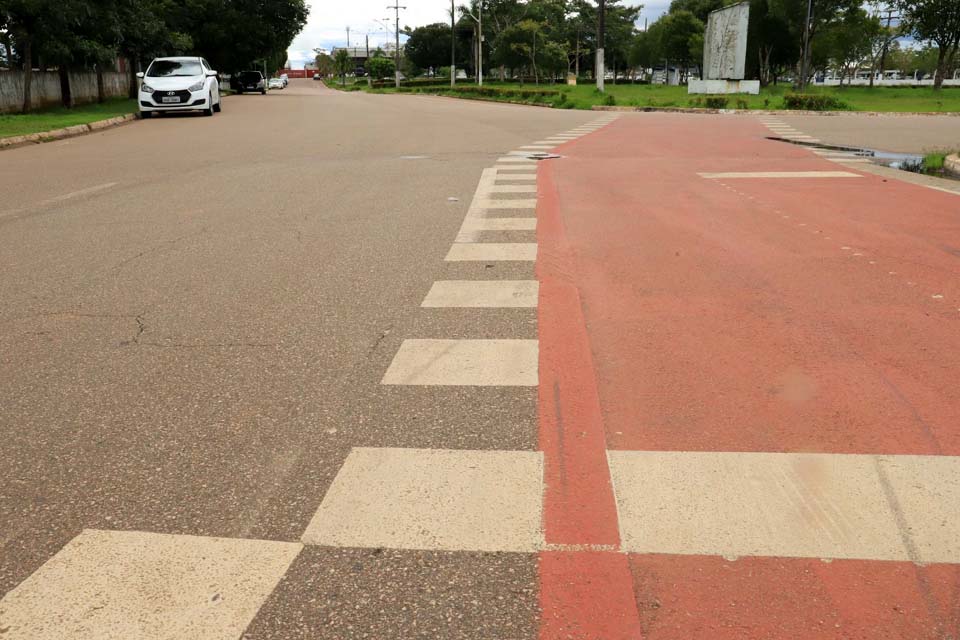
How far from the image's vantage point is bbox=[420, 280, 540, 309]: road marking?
17.1 feet

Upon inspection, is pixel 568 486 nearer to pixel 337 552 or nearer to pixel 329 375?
pixel 337 552

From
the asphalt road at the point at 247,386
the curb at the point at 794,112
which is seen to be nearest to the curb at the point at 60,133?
the asphalt road at the point at 247,386

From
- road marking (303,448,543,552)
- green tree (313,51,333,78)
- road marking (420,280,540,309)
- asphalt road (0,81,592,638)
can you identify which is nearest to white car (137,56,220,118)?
asphalt road (0,81,592,638)

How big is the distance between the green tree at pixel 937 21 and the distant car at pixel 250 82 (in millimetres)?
39784

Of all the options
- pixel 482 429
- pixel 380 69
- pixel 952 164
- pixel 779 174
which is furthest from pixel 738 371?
pixel 380 69

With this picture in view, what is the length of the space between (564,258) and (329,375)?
2.77 metres

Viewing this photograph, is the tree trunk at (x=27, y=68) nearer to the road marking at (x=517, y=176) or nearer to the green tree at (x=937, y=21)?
the road marking at (x=517, y=176)

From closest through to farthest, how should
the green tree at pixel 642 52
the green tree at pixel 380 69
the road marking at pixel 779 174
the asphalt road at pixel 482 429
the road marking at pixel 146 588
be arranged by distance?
the road marking at pixel 146 588
the asphalt road at pixel 482 429
the road marking at pixel 779 174
the green tree at pixel 642 52
the green tree at pixel 380 69

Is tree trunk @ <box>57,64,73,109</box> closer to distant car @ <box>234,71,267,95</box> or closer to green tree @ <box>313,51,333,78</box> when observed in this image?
distant car @ <box>234,71,267,95</box>

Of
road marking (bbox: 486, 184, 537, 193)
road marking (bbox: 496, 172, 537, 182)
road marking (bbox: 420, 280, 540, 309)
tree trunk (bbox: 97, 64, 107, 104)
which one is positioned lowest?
road marking (bbox: 420, 280, 540, 309)

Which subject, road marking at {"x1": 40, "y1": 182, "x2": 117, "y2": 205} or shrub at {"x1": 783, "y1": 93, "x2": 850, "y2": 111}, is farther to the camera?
shrub at {"x1": 783, "y1": 93, "x2": 850, "y2": 111}

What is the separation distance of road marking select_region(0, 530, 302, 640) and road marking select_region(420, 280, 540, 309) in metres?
2.73

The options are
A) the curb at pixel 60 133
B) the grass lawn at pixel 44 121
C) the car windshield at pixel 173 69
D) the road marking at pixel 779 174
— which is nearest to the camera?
the road marking at pixel 779 174

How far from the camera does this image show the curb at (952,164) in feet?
39.7
